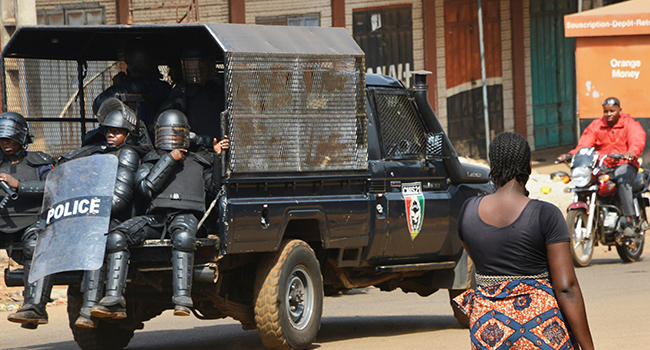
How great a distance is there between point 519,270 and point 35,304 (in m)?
3.70

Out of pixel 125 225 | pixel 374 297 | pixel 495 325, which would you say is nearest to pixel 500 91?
pixel 374 297

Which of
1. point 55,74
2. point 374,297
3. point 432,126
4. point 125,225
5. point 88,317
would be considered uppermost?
point 55,74

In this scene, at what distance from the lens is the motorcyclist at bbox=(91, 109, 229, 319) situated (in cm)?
636

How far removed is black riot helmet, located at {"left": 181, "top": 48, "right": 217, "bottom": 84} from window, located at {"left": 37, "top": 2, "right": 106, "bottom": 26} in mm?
13844

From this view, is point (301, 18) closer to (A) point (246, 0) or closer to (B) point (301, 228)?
(A) point (246, 0)

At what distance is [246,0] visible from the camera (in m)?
21.3

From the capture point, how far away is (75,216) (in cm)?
657

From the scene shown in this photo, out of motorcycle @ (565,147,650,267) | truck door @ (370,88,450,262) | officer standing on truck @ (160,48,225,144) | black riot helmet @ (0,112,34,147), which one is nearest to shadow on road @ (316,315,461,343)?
truck door @ (370,88,450,262)

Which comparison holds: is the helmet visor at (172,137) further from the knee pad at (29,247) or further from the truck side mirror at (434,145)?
the truck side mirror at (434,145)

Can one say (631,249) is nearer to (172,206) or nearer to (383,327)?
(383,327)

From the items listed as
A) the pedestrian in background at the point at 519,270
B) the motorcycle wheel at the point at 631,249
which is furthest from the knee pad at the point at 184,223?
the motorcycle wheel at the point at 631,249

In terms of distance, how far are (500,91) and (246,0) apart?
613 cm

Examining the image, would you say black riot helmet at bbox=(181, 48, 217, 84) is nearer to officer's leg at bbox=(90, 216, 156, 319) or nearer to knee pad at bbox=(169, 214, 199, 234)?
knee pad at bbox=(169, 214, 199, 234)

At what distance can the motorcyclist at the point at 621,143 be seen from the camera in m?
12.0
